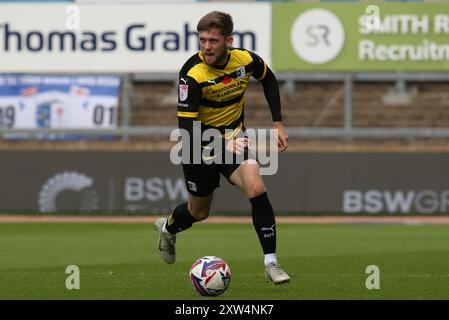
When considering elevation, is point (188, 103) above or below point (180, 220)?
above

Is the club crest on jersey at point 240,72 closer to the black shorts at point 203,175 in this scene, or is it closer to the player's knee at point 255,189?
the black shorts at point 203,175

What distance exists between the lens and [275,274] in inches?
352

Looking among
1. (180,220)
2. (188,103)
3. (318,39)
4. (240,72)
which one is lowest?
(180,220)

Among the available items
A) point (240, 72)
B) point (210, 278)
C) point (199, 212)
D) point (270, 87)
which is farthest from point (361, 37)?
point (210, 278)

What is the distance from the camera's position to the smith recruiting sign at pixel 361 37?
2155 cm

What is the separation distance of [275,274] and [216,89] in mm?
1695

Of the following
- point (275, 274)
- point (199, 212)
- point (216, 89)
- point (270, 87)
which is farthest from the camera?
point (199, 212)

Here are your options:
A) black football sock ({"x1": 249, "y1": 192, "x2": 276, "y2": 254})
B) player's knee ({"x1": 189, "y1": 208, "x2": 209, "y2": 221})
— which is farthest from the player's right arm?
player's knee ({"x1": 189, "y1": 208, "x2": 209, "y2": 221})

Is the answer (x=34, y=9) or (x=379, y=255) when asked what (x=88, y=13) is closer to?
(x=34, y=9)

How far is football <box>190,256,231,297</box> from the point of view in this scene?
856 centimetres

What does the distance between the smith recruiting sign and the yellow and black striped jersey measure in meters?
11.9

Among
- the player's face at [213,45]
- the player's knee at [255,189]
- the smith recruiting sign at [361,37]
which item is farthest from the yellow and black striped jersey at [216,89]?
the smith recruiting sign at [361,37]

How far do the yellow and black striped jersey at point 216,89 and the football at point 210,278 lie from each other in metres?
1.36

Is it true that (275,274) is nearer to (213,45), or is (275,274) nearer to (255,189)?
(255,189)
